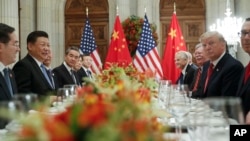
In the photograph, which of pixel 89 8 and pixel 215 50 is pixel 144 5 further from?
pixel 215 50

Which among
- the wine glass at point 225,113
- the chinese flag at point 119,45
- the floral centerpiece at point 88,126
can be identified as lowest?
the wine glass at point 225,113

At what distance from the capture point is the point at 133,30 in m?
11.3

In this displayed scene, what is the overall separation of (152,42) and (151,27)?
78 centimetres

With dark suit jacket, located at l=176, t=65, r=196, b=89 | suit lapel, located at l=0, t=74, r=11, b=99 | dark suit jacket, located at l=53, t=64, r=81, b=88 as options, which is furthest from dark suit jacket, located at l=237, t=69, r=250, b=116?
dark suit jacket, located at l=176, t=65, r=196, b=89

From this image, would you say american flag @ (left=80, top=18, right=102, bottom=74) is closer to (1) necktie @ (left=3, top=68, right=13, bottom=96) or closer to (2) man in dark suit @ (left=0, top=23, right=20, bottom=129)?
(2) man in dark suit @ (left=0, top=23, right=20, bottom=129)

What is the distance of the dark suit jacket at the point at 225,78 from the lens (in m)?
4.87

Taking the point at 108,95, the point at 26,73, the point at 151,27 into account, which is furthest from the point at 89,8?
the point at 108,95

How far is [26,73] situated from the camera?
5.14 meters

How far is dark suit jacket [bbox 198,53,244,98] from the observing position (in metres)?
4.87

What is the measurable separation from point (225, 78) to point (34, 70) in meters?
2.19

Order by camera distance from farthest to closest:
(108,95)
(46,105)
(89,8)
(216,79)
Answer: (89,8) → (216,79) → (108,95) → (46,105)

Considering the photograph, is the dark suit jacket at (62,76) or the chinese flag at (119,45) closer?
the dark suit jacket at (62,76)

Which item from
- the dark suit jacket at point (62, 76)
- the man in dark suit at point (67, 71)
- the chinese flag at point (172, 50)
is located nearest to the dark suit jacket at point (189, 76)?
the man in dark suit at point (67, 71)

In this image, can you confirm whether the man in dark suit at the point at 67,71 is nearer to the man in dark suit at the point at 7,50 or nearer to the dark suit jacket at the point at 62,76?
the dark suit jacket at the point at 62,76
